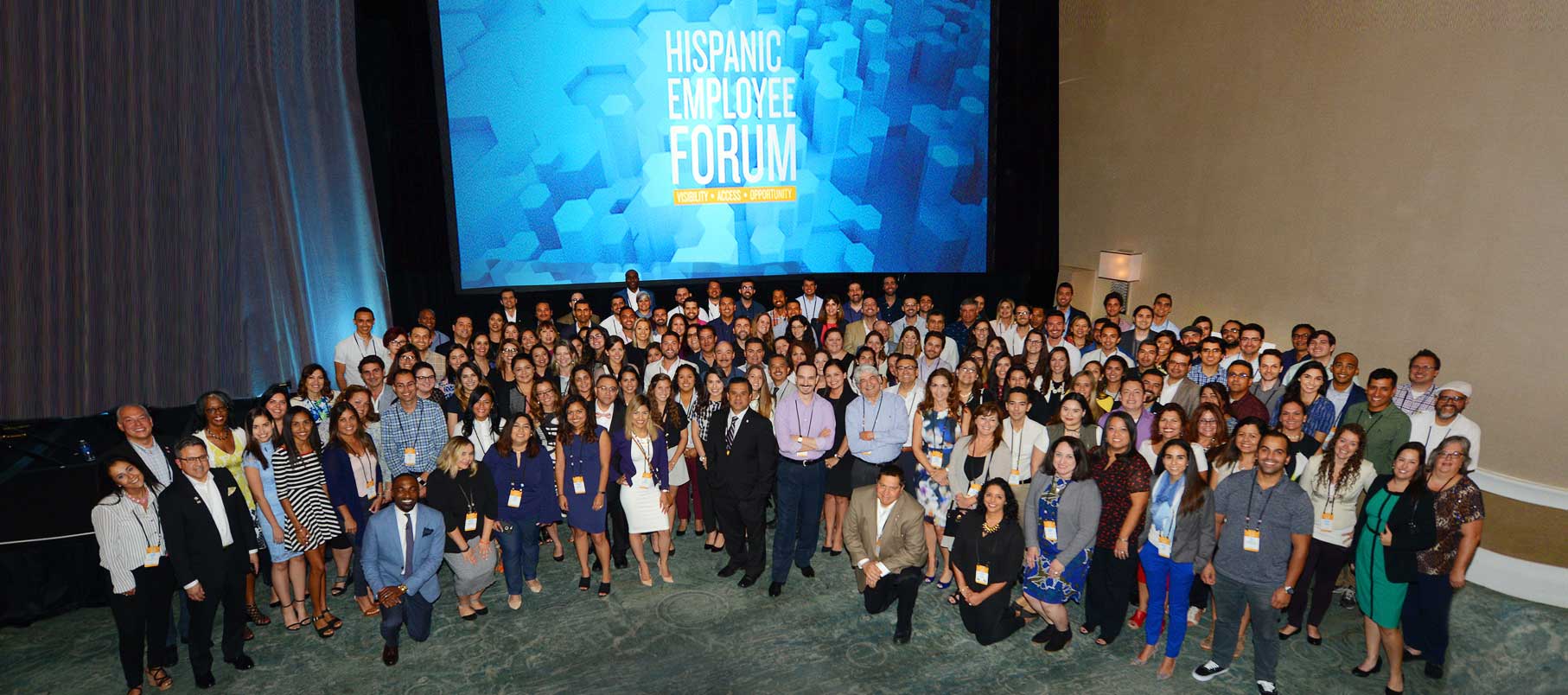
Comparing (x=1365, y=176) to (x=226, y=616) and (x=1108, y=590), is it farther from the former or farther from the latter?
(x=226, y=616)

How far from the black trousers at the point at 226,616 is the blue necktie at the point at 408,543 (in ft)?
2.75

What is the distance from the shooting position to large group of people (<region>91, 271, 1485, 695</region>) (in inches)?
164

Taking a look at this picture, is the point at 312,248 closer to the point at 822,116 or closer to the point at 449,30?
the point at 449,30

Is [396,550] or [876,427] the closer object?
[396,550]

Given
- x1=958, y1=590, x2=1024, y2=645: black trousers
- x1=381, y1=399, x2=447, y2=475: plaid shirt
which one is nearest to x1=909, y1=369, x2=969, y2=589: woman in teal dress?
x1=958, y1=590, x2=1024, y2=645: black trousers

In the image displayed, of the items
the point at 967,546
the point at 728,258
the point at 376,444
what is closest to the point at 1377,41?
the point at 967,546

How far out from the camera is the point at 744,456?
17.2ft

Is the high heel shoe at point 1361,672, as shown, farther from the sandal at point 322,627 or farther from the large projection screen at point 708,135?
the large projection screen at point 708,135

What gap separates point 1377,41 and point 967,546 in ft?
18.2

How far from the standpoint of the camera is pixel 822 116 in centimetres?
959

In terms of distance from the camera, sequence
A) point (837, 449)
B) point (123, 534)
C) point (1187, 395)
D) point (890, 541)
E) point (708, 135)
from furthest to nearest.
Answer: point (708, 135) < point (837, 449) < point (1187, 395) < point (890, 541) < point (123, 534)

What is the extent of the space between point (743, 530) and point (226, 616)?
9.68 ft

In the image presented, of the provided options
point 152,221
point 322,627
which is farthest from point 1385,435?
point 152,221

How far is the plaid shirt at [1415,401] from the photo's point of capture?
5051mm
